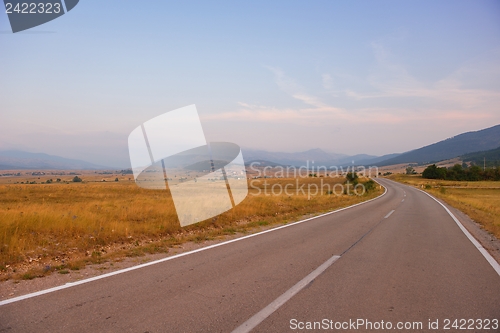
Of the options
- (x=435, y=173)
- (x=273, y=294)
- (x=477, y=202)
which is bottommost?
(x=477, y=202)

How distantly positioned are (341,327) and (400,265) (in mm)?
3669

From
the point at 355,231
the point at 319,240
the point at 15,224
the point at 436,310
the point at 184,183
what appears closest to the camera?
the point at 436,310

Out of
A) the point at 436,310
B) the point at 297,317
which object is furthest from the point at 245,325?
the point at 436,310

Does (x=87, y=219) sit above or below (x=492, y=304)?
above

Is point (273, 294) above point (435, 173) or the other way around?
above

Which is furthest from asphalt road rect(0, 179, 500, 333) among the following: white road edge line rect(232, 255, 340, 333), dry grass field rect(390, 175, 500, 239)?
dry grass field rect(390, 175, 500, 239)

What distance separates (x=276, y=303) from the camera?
15.5 feet

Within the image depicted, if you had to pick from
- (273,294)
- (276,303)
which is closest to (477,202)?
(273,294)

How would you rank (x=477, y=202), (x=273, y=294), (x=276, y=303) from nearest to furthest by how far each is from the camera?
(x=276, y=303)
(x=273, y=294)
(x=477, y=202)

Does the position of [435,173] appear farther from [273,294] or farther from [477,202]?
[273,294]

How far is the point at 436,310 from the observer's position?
15.1 ft

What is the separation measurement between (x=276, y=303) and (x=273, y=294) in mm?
392

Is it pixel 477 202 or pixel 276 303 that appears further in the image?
pixel 477 202

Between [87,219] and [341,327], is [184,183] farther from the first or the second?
[341,327]
